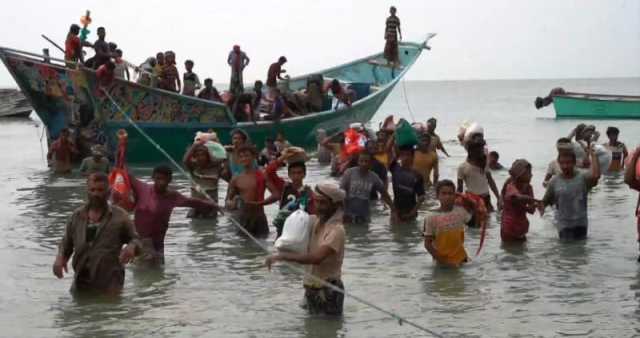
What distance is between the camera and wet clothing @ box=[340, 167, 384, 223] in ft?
41.8

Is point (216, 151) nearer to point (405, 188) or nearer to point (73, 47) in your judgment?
point (405, 188)

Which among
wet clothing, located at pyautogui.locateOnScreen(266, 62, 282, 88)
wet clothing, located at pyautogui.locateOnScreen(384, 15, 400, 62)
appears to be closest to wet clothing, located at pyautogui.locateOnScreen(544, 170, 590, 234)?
wet clothing, located at pyautogui.locateOnScreen(266, 62, 282, 88)

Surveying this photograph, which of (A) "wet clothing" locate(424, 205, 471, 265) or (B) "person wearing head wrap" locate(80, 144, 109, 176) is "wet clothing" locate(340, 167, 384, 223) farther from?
(B) "person wearing head wrap" locate(80, 144, 109, 176)

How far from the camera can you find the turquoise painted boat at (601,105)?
44.2m

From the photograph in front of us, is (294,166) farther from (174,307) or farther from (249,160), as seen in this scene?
(174,307)

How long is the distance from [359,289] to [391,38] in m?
22.2

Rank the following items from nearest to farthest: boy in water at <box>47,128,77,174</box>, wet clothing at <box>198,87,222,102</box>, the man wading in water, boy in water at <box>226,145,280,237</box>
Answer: the man wading in water < boy in water at <box>226,145,280,237</box> < boy in water at <box>47,128,77,174</box> < wet clothing at <box>198,87,222,102</box>

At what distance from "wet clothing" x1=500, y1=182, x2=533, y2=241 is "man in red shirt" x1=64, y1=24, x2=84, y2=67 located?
11817 mm

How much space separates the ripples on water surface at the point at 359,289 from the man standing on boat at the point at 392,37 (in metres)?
17.1

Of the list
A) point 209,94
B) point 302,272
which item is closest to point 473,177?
point 302,272

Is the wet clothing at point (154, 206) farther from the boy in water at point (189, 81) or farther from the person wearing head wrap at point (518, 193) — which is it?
the boy in water at point (189, 81)

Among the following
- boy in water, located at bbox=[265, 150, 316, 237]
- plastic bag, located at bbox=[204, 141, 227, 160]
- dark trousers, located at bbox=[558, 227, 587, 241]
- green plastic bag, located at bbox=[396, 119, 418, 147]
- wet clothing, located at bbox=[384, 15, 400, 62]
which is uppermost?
wet clothing, located at bbox=[384, 15, 400, 62]

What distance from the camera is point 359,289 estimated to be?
10273 millimetres

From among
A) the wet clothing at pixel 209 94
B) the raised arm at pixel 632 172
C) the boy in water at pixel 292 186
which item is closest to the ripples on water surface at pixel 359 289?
the boy in water at pixel 292 186
